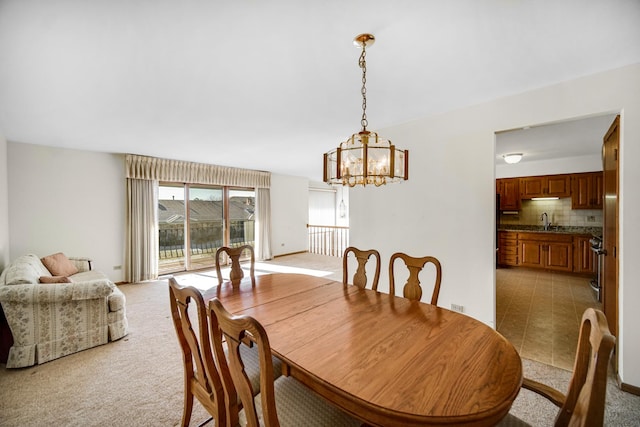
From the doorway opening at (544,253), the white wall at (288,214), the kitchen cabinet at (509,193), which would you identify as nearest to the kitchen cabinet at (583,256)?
the doorway opening at (544,253)

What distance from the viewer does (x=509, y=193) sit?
5930 mm

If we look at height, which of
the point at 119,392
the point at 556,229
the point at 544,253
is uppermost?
the point at 556,229

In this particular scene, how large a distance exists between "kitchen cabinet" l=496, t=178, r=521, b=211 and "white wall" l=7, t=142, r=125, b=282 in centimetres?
799

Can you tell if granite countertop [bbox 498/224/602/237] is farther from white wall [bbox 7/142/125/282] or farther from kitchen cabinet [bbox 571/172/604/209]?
white wall [bbox 7/142/125/282]

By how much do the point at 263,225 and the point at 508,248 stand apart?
580 centimetres

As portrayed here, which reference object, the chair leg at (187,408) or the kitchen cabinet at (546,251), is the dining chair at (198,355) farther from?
the kitchen cabinet at (546,251)

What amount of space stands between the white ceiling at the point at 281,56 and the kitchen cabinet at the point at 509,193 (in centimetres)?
436

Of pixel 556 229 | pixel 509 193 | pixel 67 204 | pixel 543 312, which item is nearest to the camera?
pixel 543 312

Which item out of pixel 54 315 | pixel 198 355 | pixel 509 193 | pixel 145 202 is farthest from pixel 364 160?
pixel 509 193

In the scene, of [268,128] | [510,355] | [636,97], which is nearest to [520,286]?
[636,97]

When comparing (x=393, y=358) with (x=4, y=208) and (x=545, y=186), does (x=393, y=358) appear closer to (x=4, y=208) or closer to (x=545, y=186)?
(x=4, y=208)

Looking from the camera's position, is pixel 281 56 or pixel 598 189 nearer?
pixel 281 56

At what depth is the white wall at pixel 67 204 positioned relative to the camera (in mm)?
3830

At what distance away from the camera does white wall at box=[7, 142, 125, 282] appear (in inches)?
151
